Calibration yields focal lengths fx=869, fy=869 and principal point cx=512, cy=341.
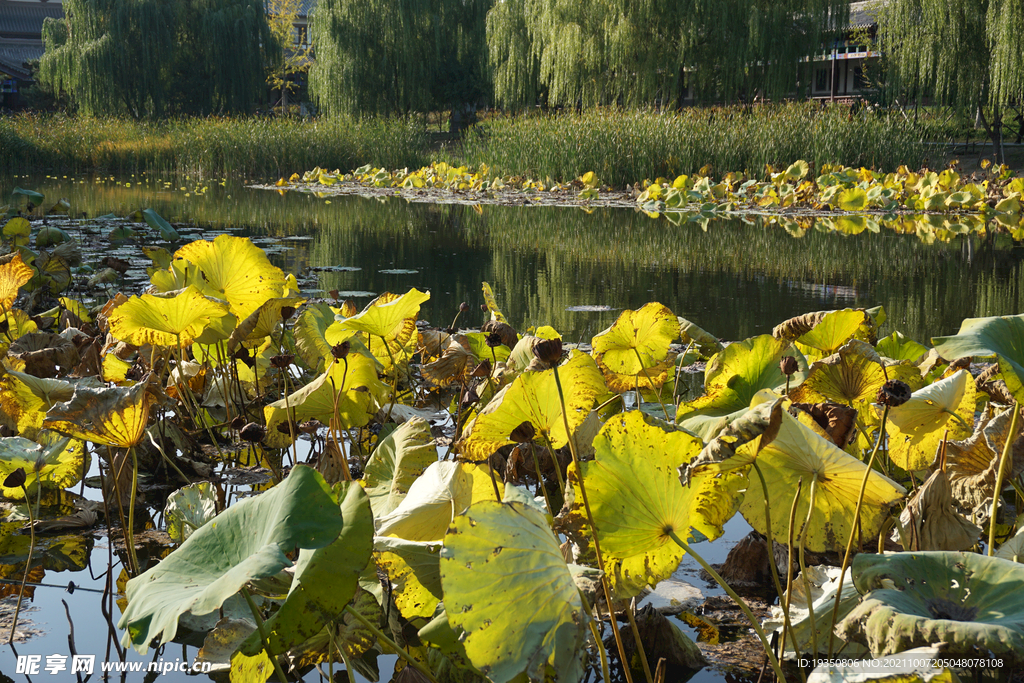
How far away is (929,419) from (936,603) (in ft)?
1.60

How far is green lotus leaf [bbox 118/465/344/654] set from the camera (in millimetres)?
601

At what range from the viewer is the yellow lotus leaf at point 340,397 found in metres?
1.39

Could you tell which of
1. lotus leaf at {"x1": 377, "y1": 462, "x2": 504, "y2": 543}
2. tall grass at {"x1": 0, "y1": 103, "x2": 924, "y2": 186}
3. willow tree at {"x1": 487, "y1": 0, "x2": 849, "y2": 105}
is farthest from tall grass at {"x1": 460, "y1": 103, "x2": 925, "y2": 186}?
lotus leaf at {"x1": 377, "y1": 462, "x2": 504, "y2": 543}

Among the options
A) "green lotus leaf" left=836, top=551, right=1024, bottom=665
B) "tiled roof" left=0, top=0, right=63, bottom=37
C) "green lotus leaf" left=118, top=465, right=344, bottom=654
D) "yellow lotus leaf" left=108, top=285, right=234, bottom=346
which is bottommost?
"green lotus leaf" left=836, top=551, right=1024, bottom=665

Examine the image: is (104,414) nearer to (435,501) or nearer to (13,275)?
(435,501)

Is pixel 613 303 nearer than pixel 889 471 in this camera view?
No

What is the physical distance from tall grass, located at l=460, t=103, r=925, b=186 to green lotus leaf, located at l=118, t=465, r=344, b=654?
10.3m

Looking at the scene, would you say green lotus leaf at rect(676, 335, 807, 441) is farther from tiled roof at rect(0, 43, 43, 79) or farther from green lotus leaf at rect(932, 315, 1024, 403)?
tiled roof at rect(0, 43, 43, 79)

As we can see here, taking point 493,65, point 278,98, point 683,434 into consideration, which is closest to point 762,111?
point 493,65

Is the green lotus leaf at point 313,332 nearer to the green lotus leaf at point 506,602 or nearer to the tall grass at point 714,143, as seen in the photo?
the green lotus leaf at point 506,602

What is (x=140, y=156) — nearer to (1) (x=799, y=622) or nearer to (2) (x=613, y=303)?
(2) (x=613, y=303)

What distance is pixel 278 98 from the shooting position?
32250 millimetres

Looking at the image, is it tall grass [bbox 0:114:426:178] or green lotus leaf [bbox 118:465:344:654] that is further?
tall grass [bbox 0:114:426:178]

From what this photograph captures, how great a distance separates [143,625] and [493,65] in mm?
17729
